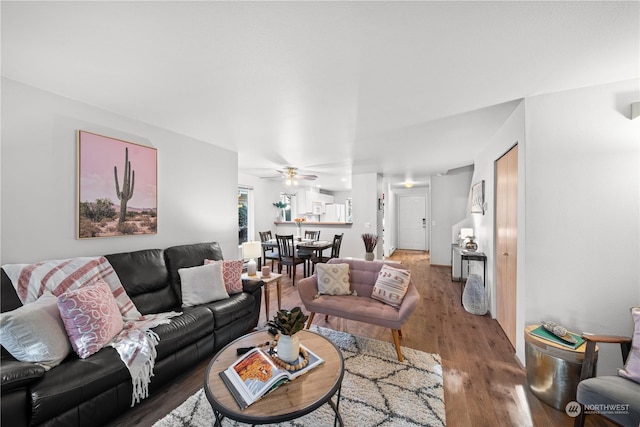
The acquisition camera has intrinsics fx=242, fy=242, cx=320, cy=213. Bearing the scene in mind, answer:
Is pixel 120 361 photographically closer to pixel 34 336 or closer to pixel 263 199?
pixel 34 336

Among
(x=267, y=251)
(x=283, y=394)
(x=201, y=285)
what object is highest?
(x=201, y=285)

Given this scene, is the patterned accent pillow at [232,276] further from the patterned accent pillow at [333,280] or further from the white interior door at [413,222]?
the white interior door at [413,222]

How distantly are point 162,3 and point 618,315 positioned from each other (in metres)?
3.52

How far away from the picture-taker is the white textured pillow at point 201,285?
2469 millimetres

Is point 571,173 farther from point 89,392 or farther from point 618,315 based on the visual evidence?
point 89,392

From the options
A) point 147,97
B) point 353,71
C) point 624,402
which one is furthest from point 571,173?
point 147,97

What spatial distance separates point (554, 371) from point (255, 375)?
6.80 feet

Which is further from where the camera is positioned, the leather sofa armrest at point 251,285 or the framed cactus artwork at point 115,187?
the leather sofa armrest at point 251,285

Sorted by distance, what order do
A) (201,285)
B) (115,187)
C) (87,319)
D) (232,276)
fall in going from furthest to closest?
1. (232,276)
2. (201,285)
3. (115,187)
4. (87,319)

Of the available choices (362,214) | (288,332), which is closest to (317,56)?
(288,332)

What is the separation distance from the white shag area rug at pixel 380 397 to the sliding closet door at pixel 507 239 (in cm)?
104

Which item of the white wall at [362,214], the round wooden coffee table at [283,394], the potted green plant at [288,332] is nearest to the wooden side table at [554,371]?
the round wooden coffee table at [283,394]

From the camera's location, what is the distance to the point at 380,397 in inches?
70.4

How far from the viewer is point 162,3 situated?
3.70 feet
